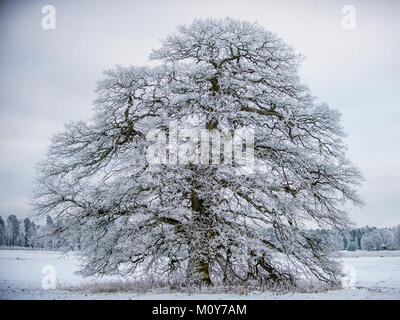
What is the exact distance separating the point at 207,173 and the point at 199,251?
2.11m

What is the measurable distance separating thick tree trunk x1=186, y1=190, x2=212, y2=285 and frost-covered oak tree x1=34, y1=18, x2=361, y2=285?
38 mm

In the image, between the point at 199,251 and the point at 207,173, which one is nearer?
the point at 199,251

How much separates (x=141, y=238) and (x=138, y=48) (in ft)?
23.1

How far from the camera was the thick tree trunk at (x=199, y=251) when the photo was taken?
1122 cm

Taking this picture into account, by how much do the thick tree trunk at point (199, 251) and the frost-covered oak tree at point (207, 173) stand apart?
38mm

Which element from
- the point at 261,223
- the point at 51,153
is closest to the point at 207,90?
the point at 261,223

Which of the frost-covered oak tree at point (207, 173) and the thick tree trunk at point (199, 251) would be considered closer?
the thick tree trunk at point (199, 251)

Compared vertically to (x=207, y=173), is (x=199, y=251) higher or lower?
lower

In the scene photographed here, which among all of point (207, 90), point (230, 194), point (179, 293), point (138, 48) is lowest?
point (179, 293)

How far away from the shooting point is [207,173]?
1149cm

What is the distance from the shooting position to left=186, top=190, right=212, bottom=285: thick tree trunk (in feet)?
36.8

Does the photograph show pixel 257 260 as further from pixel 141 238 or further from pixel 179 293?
pixel 141 238

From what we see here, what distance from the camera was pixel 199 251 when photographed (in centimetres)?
1113

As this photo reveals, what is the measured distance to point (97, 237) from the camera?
12.0 m
